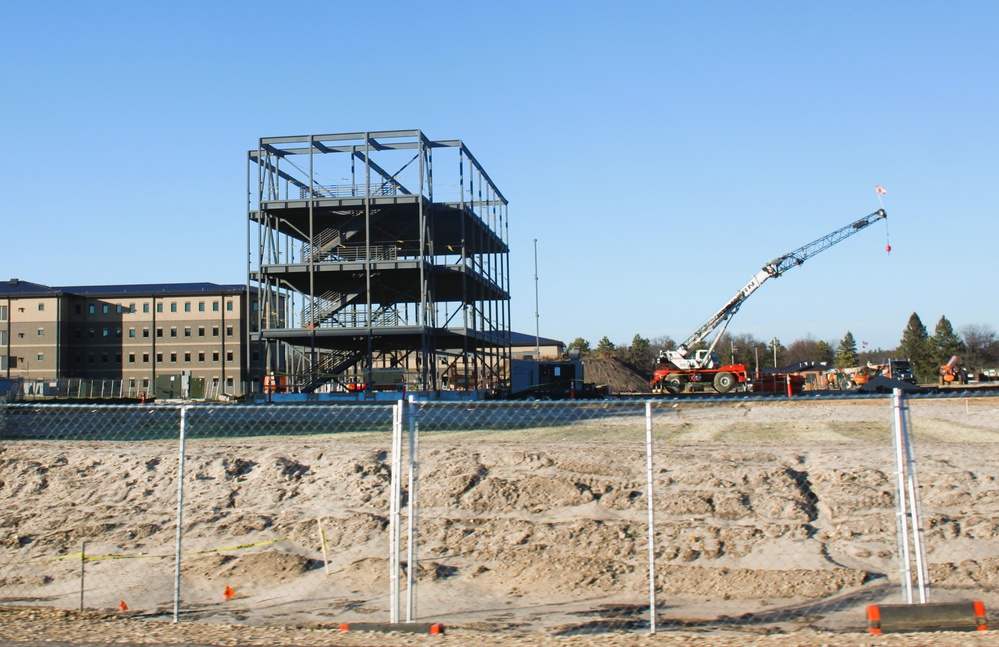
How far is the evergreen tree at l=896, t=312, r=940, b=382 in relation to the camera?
109488 millimetres

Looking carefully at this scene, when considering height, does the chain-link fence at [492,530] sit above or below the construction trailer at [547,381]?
below

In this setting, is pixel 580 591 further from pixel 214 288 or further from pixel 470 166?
pixel 214 288

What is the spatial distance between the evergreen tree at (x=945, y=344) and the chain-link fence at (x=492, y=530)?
365 feet

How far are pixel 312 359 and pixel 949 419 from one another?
104 ft

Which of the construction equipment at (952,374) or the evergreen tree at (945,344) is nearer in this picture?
the construction equipment at (952,374)

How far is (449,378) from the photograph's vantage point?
66688 mm

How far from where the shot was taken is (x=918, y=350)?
124 metres

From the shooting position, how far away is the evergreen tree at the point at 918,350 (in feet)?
359

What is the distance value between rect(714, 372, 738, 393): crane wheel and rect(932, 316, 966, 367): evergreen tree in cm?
7395

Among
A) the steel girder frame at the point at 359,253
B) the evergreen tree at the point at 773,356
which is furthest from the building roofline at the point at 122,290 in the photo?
the evergreen tree at the point at 773,356

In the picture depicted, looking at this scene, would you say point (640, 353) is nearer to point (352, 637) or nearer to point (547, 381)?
point (547, 381)

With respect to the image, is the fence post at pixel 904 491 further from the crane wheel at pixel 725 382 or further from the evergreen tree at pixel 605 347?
the evergreen tree at pixel 605 347

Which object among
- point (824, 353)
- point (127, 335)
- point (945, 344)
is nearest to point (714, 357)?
point (127, 335)

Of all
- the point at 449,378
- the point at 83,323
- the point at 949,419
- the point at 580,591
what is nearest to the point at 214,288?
the point at 83,323
